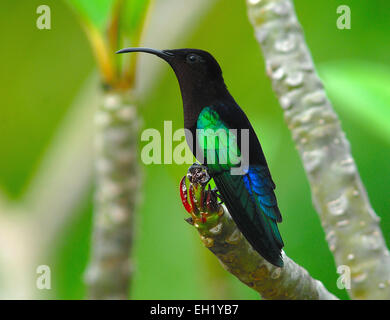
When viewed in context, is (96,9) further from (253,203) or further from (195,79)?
(253,203)

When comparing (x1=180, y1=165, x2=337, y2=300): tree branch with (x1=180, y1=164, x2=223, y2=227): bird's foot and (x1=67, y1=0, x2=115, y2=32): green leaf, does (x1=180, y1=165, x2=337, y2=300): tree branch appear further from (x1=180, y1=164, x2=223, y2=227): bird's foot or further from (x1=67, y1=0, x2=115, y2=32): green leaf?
(x1=67, y1=0, x2=115, y2=32): green leaf

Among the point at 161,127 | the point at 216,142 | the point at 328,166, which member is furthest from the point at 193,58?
the point at 161,127

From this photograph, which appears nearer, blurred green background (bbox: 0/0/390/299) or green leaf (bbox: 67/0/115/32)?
green leaf (bbox: 67/0/115/32)

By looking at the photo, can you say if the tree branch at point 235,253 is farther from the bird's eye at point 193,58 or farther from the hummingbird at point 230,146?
the bird's eye at point 193,58

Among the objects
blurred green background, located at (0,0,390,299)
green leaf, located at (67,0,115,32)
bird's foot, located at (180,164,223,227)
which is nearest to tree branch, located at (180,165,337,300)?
bird's foot, located at (180,164,223,227)

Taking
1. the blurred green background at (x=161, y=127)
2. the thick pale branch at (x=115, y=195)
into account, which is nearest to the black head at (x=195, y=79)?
the thick pale branch at (x=115, y=195)

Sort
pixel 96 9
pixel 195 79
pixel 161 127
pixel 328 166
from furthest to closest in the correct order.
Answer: pixel 161 127 → pixel 96 9 → pixel 195 79 → pixel 328 166
